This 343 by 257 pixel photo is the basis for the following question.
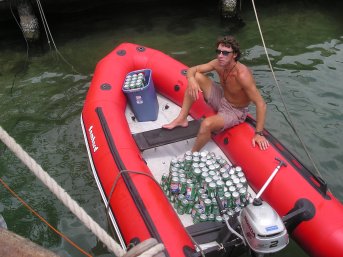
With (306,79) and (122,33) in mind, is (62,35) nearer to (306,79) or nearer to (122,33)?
(122,33)

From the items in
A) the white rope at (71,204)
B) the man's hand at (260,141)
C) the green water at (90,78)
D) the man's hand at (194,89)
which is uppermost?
the white rope at (71,204)

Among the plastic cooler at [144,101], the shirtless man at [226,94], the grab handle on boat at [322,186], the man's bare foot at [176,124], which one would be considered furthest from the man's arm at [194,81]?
the grab handle on boat at [322,186]

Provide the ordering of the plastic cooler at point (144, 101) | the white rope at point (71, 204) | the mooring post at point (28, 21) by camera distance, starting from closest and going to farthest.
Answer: the white rope at point (71, 204)
the plastic cooler at point (144, 101)
the mooring post at point (28, 21)

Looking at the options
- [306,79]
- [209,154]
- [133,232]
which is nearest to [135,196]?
[133,232]

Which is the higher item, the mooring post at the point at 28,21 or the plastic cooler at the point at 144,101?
the mooring post at the point at 28,21

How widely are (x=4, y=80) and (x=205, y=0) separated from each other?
4893mm

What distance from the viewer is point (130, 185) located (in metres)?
3.09

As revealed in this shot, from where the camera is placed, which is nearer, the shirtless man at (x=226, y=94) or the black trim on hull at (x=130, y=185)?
the black trim on hull at (x=130, y=185)

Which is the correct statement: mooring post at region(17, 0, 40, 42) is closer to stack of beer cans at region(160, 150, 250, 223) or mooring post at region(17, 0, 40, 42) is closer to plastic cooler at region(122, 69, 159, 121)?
plastic cooler at region(122, 69, 159, 121)

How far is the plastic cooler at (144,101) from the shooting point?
425cm

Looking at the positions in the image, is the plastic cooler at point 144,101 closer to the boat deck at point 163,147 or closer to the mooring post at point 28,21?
the boat deck at point 163,147

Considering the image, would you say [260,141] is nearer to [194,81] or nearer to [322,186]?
[322,186]

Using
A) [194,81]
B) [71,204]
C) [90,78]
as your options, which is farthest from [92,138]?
[90,78]

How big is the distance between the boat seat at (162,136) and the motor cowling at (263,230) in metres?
1.62
